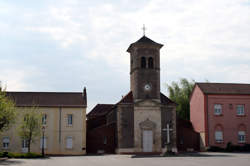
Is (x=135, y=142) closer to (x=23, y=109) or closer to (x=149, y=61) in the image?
(x=149, y=61)

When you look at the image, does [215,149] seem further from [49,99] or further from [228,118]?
[49,99]

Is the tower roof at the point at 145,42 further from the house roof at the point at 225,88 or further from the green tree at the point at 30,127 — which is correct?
the green tree at the point at 30,127

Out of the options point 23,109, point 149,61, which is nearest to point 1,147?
point 23,109

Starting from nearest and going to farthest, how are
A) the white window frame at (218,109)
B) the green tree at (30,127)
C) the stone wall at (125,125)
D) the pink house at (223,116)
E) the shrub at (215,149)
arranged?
the green tree at (30,127) < the stone wall at (125,125) < the shrub at (215,149) < the pink house at (223,116) < the white window frame at (218,109)

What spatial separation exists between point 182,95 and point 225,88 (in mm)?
13205

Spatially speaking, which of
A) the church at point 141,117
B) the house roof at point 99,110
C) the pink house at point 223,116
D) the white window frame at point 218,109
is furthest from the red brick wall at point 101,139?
the white window frame at point 218,109

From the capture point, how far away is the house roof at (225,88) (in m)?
46.8

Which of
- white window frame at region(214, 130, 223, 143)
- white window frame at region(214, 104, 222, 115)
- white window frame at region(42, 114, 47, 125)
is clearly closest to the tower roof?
white window frame at region(214, 104, 222, 115)

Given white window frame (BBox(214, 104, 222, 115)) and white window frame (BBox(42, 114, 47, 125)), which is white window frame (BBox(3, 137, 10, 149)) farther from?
white window frame (BBox(214, 104, 222, 115))

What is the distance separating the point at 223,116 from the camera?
151 feet

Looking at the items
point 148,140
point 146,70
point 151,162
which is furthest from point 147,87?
point 151,162

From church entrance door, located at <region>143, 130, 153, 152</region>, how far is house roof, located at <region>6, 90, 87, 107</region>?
27.6 ft

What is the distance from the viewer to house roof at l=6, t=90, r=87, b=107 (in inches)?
1768

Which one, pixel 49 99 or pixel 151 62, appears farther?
pixel 49 99
